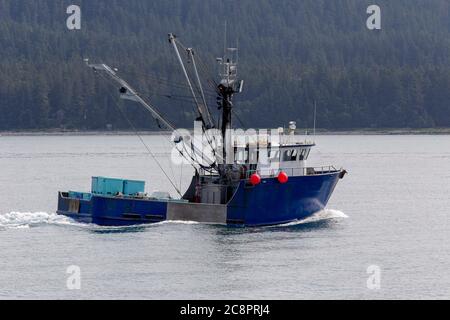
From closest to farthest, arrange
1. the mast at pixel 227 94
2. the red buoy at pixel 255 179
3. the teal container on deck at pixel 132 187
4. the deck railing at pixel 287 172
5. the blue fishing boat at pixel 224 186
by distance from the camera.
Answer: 1. the red buoy at pixel 255 179
2. the blue fishing boat at pixel 224 186
3. the mast at pixel 227 94
4. the deck railing at pixel 287 172
5. the teal container on deck at pixel 132 187

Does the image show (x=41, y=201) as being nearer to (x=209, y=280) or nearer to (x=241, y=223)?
(x=241, y=223)

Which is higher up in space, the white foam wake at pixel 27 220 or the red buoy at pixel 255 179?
the red buoy at pixel 255 179

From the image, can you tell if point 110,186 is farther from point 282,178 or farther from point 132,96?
point 282,178

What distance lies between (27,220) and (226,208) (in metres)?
11.5

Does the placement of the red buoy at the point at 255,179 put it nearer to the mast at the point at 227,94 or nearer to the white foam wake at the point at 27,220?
the mast at the point at 227,94

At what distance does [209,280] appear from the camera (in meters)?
49.8

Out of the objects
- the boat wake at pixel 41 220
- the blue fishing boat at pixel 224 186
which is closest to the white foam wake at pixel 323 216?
the boat wake at pixel 41 220

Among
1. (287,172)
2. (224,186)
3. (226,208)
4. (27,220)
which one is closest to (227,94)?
(224,186)

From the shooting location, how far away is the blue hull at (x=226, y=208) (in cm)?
6109

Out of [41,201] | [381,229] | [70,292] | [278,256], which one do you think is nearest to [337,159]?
[41,201]

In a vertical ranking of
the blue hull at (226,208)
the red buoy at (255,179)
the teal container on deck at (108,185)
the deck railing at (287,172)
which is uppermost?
the deck railing at (287,172)

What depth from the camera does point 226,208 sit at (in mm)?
61250

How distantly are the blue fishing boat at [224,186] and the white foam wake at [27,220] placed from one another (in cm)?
58

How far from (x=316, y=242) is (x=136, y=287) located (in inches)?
537
